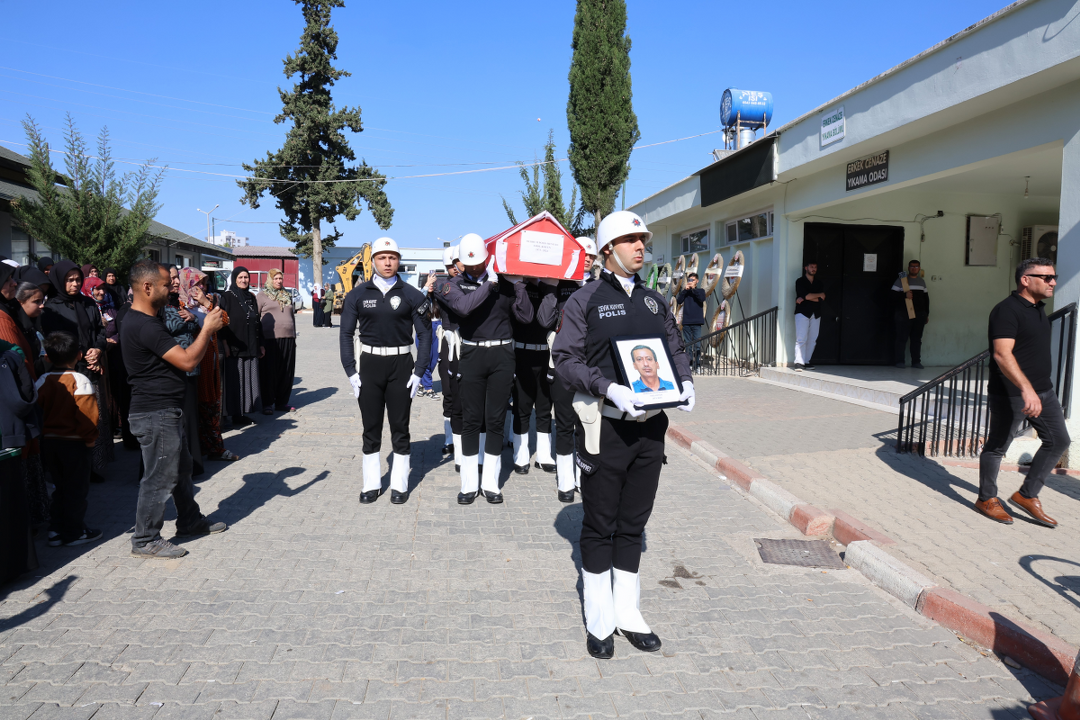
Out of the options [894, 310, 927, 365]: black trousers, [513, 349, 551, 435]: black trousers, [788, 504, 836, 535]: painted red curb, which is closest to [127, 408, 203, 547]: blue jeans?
[513, 349, 551, 435]: black trousers

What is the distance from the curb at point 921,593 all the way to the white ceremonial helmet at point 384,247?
3963 mm

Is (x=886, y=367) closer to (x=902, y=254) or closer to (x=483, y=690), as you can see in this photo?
(x=902, y=254)

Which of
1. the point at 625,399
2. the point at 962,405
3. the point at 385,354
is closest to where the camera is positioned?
the point at 625,399

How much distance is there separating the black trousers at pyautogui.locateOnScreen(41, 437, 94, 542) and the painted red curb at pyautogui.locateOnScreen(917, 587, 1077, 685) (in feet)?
18.5

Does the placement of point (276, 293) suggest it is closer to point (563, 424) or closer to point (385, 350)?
point (385, 350)

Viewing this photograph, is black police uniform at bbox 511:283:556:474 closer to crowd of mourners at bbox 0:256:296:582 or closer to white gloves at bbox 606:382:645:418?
crowd of mourners at bbox 0:256:296:582

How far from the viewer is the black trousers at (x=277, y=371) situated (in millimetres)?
9898

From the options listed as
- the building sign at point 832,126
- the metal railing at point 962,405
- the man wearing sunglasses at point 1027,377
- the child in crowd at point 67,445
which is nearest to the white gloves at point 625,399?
the man wearing sunglasses at point 1027,377

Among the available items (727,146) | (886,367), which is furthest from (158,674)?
(727,146)

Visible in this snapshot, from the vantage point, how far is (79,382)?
5.04m

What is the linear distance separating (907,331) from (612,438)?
11785 mm

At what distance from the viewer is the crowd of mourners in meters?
4.21

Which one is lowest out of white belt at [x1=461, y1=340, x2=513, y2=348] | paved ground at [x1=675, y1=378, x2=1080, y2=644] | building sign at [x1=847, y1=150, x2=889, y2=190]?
paved ground at [x1=675, y1=378, x2=1080, y2=644]

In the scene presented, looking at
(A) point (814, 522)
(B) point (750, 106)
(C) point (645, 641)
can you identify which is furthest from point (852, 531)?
(B) point (750, 106)
